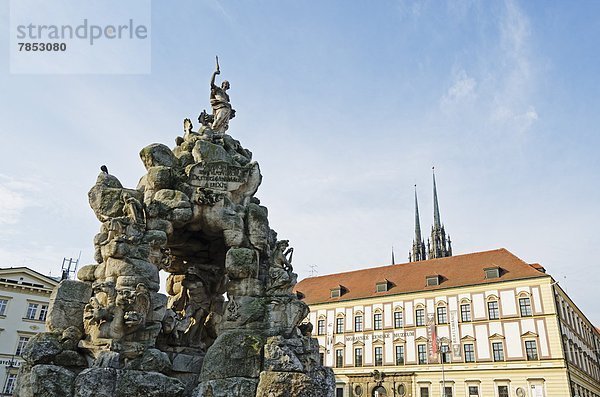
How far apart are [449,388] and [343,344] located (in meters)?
10.5

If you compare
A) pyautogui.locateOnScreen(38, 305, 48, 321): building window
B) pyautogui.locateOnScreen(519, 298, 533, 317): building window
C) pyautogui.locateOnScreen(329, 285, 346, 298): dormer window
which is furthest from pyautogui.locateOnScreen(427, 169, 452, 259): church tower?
pyautogui.locateOnScreen(38, 305, 48, 321): building window

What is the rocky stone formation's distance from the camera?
7.27 metres

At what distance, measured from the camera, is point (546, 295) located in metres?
37.7

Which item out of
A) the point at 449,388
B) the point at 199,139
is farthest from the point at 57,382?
the point at 449,388

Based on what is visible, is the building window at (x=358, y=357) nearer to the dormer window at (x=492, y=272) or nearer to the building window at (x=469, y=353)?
the building window at (x=469, y=353)


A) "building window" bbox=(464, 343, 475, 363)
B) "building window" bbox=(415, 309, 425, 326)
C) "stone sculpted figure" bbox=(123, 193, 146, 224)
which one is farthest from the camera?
"building window" bbox=(415, 309, 425, 326)

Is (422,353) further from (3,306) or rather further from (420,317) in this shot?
(3,306)

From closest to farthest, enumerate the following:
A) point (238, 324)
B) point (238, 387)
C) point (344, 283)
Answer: point (238, 387) → point (238, 324) → point (344, 283)

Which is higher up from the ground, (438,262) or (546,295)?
(438,262)

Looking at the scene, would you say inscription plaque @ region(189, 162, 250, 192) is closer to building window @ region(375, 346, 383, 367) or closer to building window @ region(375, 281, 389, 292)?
building window @ region(375, 346, 383, 367)

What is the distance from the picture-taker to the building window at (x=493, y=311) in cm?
3941

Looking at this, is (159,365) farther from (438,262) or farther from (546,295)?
(438,262)

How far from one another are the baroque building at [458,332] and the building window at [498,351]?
0.08 m

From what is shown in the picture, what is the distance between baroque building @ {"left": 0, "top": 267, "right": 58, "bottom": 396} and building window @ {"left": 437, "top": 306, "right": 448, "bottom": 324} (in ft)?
99.9
